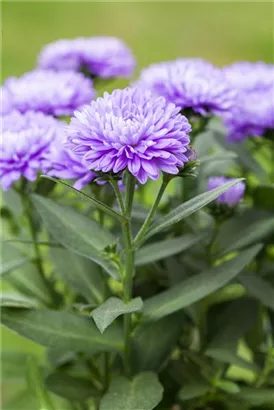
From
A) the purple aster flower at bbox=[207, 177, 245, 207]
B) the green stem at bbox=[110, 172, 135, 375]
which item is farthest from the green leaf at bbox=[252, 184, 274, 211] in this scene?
the green stem at bbox=[110, 172, 135, 375]

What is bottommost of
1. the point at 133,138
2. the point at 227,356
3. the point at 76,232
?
the point at 227,356

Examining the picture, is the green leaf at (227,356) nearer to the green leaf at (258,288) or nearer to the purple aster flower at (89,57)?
the green leaf at (258,288)

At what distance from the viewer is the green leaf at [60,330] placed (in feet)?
1.80

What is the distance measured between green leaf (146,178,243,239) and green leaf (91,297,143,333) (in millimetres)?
52

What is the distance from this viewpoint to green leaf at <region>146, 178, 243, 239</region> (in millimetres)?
470

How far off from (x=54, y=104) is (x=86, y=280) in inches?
6.7

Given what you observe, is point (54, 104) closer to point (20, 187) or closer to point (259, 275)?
point (20, 187)

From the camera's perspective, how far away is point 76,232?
57 centimetres

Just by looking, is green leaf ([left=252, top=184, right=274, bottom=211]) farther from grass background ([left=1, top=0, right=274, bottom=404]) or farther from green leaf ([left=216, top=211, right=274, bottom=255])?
grass background ([left=1, top=0, right=274, bottom=404])

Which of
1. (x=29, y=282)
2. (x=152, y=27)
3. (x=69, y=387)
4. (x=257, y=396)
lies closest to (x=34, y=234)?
(x=29, y=282)

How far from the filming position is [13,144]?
1.85ft

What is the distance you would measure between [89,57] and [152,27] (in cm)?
118

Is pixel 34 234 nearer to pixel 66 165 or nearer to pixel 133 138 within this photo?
pixel 66 165

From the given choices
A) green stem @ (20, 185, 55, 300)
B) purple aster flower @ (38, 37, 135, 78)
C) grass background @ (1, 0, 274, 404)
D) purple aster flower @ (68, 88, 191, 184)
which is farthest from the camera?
grass background @ (1, 0, 274, 404)
